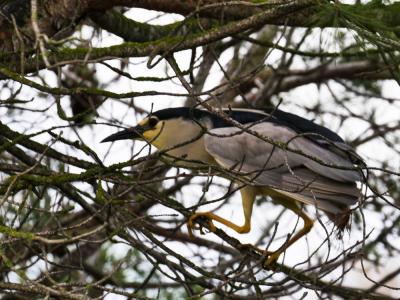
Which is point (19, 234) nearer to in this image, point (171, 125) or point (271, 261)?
point (271, 261)

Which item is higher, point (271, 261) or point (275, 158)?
point (275, 158)

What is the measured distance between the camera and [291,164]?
4.35 meters

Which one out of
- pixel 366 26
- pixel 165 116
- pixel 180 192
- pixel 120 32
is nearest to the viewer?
pixel 366 26

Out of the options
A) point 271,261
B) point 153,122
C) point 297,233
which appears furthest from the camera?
point 153,122

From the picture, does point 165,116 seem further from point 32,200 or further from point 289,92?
point 289,92

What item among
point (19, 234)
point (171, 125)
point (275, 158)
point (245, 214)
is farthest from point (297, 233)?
point (19, 234)

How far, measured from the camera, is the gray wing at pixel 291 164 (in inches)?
160

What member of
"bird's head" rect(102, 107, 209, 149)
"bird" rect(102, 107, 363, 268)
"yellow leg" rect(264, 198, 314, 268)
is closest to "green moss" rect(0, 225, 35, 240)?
"bird" rect(102, 107, 363, 268)

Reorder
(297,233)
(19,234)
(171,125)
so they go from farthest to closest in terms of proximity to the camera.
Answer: (171,125), (297,233), (19,234)

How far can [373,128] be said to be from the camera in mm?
5461

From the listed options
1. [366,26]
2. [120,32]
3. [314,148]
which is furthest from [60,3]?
[314,148]

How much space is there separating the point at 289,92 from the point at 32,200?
1964mm

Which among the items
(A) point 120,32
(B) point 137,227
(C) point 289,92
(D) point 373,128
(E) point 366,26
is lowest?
(B) point 137,227

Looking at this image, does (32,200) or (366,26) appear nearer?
(366,26)
